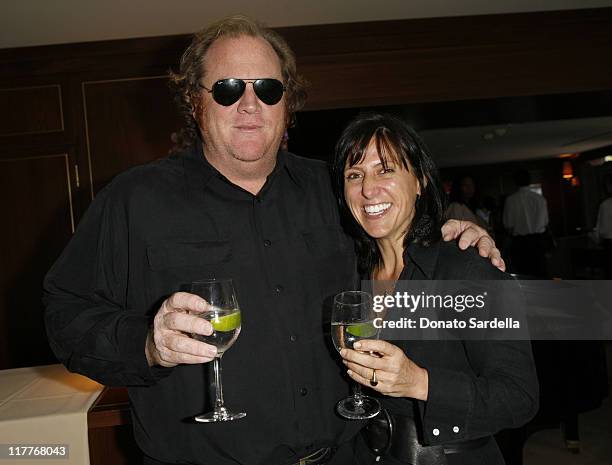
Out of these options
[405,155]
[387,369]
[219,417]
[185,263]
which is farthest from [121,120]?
[387,369]

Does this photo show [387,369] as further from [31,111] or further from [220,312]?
[31,111]

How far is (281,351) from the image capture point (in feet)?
5.32

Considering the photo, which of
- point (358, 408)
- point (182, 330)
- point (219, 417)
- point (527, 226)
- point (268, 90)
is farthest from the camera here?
point (527, 226)

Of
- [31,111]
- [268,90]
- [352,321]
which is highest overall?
[31,111]

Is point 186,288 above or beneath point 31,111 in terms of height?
beneath

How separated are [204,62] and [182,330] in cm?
107

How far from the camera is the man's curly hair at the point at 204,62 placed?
1.82m

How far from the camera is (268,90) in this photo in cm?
176

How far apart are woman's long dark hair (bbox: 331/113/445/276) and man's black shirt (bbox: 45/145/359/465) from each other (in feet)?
0.94

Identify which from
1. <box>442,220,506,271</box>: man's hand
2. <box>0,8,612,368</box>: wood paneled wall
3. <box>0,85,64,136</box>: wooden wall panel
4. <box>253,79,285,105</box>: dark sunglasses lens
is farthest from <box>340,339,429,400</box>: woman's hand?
<box>0,85,64,136</box>: wooden wall panel

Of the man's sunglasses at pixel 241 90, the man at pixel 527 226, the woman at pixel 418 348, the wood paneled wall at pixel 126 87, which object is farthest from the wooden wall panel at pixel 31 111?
the man at pixel 527 226

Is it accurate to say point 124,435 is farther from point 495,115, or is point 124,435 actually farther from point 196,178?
point 495,115

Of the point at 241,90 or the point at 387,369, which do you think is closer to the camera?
the point at 387,369

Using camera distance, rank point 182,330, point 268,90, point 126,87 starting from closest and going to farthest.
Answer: point 182,330 < point 268,90 < point 126,87
